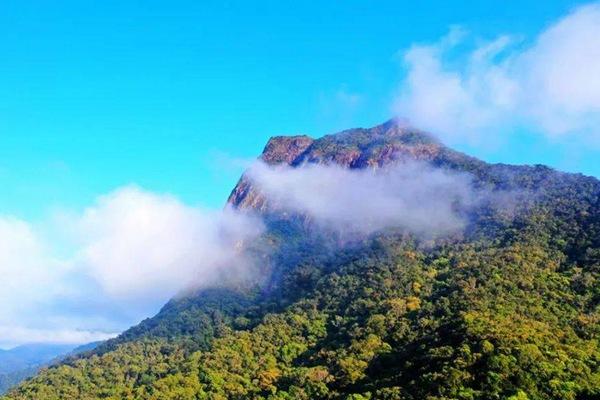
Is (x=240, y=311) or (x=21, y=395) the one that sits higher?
(x=240, y=311)

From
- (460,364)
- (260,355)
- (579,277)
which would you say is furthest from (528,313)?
(260,355)

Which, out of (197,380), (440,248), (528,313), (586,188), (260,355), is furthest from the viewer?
(586,188)

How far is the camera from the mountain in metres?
73.1

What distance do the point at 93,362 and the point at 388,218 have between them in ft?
287

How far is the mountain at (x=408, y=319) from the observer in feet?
240

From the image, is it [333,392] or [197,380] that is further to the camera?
[197,380]

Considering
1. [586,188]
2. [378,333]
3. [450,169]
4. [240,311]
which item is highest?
[450,169]

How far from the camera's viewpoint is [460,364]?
71.4m

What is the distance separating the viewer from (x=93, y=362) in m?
139

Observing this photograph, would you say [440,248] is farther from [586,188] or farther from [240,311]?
[240,311]

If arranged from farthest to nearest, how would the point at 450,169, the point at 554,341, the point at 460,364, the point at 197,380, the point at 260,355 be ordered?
the point at 450,169 → the point at 260,355 → the point at 197,380 → the point at 554,341 → the point at 460,364

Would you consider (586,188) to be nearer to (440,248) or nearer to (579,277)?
(440,248)

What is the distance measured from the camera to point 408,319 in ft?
368

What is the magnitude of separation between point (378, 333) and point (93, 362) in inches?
2621
